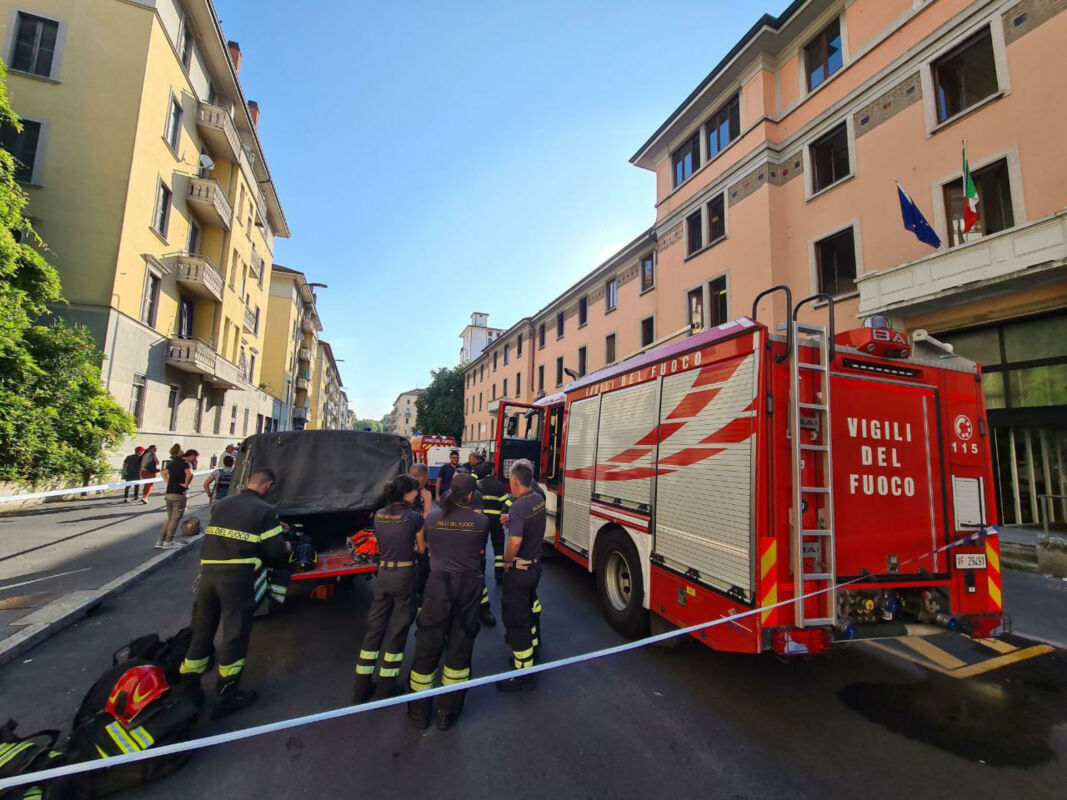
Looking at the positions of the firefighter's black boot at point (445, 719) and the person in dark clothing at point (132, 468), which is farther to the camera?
the person in dark clothing at point (132, 468)

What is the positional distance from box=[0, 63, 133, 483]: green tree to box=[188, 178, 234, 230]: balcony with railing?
7230 mm

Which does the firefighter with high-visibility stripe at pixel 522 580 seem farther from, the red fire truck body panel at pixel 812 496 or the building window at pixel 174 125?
the building window at pixel 174 125

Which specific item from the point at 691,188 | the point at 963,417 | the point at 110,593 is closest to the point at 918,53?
the point at 691,188

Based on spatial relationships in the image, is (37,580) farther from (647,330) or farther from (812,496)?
(647,330)

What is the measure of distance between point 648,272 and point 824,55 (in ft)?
29.7

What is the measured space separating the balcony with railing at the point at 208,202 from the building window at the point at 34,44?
14.4ft

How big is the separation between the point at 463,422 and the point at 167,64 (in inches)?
1395

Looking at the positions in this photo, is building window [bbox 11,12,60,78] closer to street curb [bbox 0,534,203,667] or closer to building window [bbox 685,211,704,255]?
street curb [bbox 0,534,203,667]

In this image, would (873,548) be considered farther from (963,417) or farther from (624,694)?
(624,694)

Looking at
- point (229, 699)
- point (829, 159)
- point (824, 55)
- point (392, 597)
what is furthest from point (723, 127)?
point (229, 699)

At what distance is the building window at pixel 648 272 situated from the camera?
20.2 meters

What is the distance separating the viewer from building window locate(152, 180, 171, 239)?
15305 millimetres

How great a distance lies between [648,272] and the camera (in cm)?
2064

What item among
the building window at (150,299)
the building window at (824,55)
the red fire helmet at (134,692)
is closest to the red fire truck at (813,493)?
the red fire helmet at (134,692)
